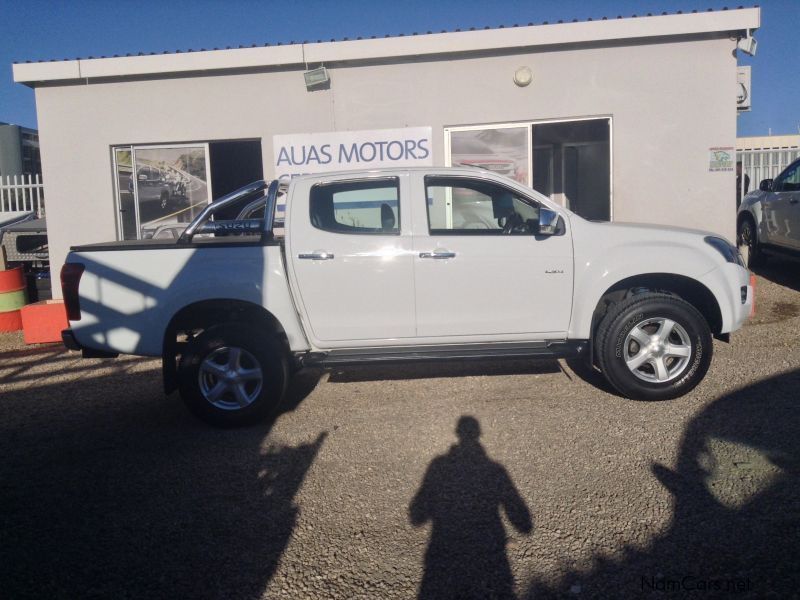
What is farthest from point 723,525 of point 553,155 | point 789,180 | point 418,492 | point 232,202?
point 553,155

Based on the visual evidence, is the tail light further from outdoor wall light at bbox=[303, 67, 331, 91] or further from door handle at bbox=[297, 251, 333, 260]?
outdoor wall light at bbox=[303, 67, 331, 91]

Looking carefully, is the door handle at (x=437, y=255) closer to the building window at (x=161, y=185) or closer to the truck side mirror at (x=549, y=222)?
the truck side mirror at (x=549, y=222)

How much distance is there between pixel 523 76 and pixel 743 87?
3.47 m

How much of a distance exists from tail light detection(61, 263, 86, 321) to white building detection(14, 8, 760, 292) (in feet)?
16.0

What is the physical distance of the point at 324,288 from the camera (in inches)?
215

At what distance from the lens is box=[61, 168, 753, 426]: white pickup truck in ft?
17.8

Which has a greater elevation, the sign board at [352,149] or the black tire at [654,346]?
the sign board at [352,149]

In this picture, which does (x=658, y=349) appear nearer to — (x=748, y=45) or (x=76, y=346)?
(x=76, y=346)

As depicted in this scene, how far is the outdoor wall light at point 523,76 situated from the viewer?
9.50 m

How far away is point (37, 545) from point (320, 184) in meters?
3.19

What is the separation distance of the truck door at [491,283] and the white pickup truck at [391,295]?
1cm

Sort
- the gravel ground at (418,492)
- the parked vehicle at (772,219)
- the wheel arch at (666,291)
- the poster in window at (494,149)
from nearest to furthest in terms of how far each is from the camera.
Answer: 1. the gravel ground at (418,492)
2. the wheel arch at (666,291)
3. the poster in window at (494,149)
4. the parked vehicle at (772,219)

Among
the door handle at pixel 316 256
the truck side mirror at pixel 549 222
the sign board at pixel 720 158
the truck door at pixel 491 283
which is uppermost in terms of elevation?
the sign board at pixel 720 158

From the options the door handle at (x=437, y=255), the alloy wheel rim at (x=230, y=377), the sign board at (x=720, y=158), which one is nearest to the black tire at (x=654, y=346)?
the door handle at (x=437, y=255)
